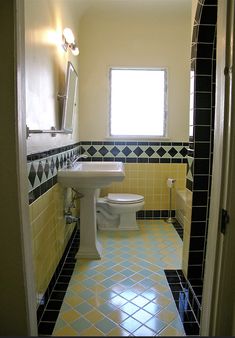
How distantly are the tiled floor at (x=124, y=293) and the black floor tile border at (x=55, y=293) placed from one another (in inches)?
1.7

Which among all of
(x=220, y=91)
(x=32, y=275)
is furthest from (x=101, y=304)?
(x=220, y=91)

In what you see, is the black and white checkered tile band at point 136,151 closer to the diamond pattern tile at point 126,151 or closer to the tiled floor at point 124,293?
the diamond pattern tile at point 126,151

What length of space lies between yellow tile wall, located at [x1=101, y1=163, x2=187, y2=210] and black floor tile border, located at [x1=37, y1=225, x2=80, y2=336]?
1.25m

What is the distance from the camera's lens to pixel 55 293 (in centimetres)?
204

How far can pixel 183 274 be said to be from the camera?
223 centimetres

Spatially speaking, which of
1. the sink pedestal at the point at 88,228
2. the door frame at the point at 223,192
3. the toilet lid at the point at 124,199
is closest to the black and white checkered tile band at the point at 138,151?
the toilet lid at the point at 124,199

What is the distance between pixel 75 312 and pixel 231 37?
1.78 m

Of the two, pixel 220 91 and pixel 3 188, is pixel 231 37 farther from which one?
pixel 3 188

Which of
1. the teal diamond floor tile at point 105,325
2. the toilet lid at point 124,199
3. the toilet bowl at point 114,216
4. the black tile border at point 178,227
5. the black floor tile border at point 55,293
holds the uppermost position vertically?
the toilet lid at point 124,199

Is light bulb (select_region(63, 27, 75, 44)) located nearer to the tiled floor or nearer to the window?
the window

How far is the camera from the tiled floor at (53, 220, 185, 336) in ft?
5.48

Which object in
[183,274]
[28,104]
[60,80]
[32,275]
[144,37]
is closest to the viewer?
[32,275]

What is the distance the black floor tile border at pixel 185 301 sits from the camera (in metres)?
1.67

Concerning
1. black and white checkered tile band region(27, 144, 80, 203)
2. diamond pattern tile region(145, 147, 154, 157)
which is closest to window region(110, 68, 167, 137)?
diamond pattern tile region(145, 147, 154, 157)
